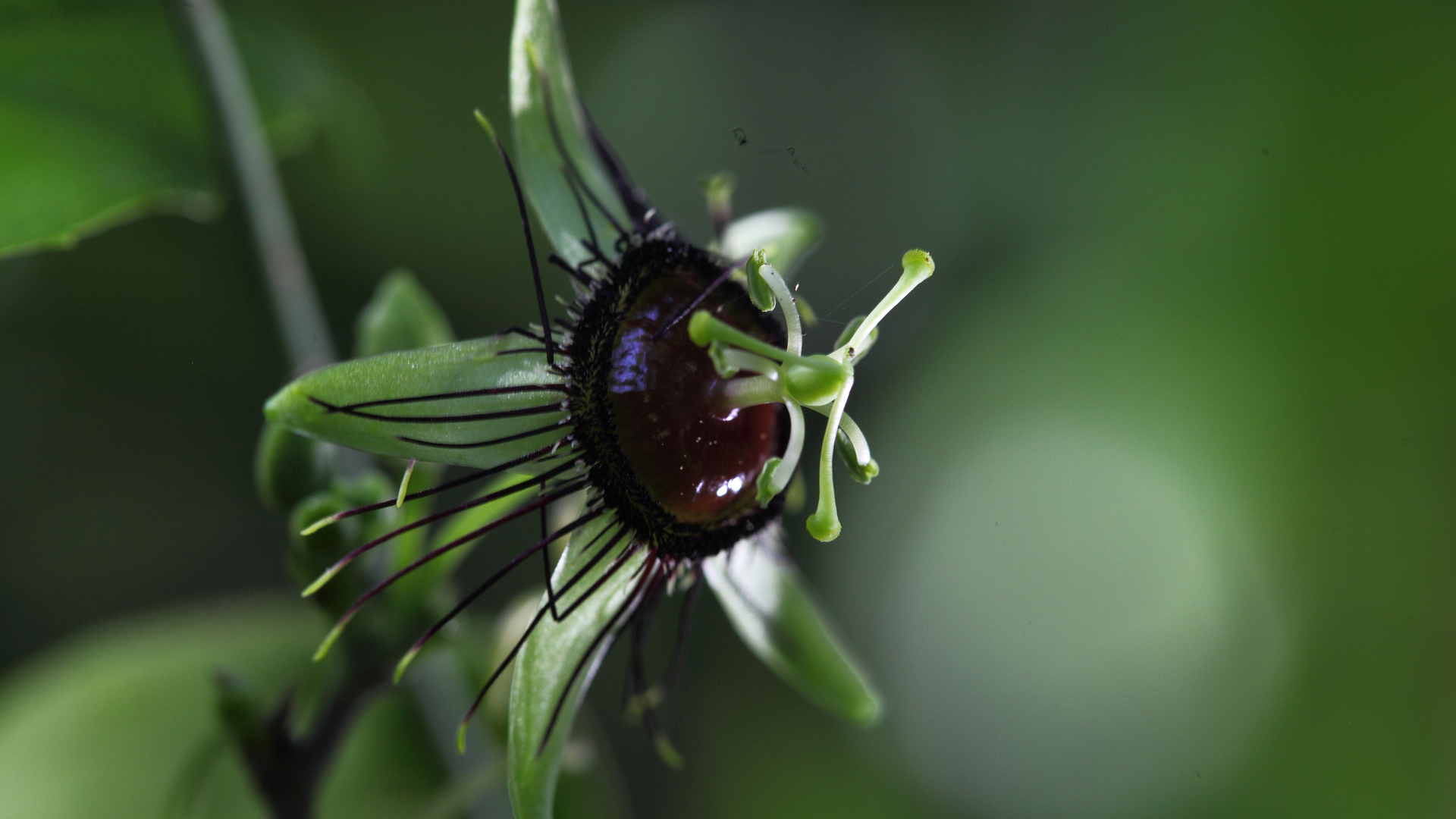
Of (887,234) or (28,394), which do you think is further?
(887,234)

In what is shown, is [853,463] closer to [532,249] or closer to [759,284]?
[759,284]

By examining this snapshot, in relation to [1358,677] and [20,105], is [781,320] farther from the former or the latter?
[1358,677]

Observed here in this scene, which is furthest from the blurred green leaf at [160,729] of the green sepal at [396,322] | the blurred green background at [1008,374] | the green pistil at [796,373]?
the green pistil at [796,373]

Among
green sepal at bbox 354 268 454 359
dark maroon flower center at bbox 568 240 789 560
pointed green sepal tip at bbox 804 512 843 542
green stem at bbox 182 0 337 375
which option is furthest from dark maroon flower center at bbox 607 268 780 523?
green stem at bbox 182 0 337 375

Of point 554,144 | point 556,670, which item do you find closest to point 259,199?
point 554,144

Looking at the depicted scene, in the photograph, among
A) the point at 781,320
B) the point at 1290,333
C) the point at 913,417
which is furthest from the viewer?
the point at 913,417

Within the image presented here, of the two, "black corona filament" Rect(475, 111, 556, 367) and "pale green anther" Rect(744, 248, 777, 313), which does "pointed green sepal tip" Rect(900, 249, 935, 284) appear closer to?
"pale green anther" Rect(744, 248, 777, 313)

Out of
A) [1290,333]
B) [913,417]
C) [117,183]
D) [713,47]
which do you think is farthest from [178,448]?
[1290,333]

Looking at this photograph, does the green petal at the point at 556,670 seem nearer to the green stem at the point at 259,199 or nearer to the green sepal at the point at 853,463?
the green sepal at the point at 853,463

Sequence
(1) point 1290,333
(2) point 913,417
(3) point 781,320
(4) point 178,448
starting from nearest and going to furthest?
(3) point 781,320
(4) point 178,448
(1) point 1290,333
(2) point 913,417
